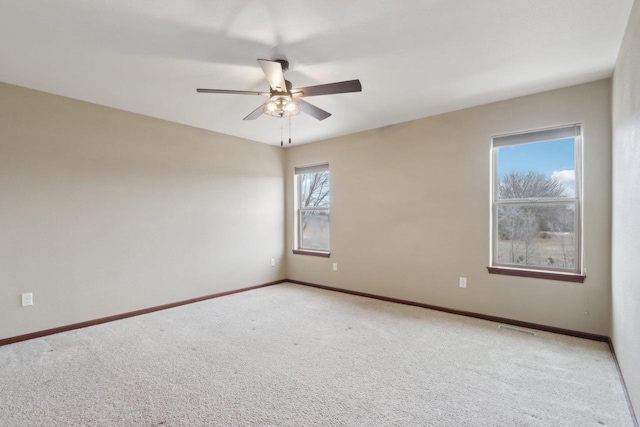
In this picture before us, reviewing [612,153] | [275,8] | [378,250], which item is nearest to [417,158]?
[378,250]

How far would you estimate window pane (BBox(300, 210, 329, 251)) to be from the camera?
5.14 meters

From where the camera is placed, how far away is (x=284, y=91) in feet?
8.05

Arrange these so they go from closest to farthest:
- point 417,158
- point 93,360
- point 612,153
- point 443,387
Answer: point 443,387 < point 93,360 < point 612,153 < point 417,158

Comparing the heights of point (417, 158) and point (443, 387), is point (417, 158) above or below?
above

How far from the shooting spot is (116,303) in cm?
351

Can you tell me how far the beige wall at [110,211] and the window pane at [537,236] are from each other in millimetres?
3555

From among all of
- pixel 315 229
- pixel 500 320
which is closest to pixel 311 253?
pixel 315 229

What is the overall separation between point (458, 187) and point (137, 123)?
3.97 metres

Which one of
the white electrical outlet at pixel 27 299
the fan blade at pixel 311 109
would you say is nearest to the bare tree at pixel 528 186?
the fan blade at pixel 311 109

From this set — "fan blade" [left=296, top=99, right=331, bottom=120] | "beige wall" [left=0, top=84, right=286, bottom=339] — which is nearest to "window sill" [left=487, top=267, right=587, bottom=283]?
"fan blade" [left=296, top=99, right=331, bottom=120]

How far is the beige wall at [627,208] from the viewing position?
1.76 meters

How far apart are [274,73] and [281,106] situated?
17.1 inches

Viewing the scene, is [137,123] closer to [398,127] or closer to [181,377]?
[181,377]

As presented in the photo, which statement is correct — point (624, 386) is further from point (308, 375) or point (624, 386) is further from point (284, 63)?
point (284, 63)
